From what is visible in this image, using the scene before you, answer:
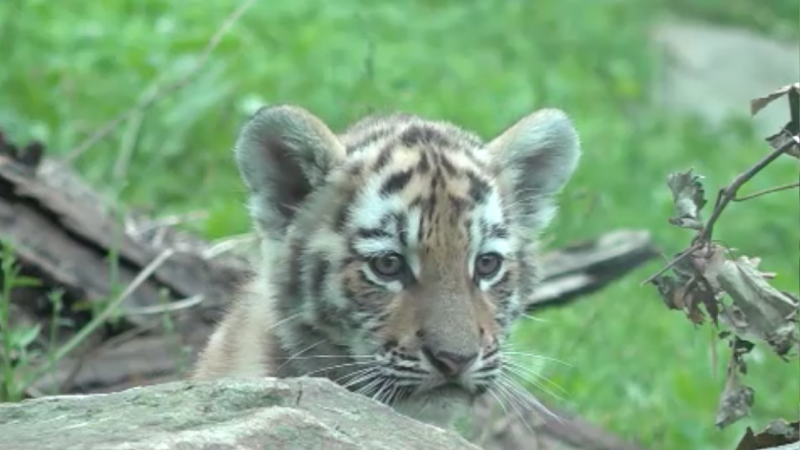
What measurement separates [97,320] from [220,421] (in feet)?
9.52

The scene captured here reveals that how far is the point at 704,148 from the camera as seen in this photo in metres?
15.1

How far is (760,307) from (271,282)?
1748mm

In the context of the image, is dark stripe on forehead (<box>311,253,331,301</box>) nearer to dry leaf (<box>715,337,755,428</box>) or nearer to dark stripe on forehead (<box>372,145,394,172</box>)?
dark stripe on forehead (<box>372,145,394,172</box>)

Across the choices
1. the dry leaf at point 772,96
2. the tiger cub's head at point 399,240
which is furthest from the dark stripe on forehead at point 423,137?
the dry leaf at point 772,96

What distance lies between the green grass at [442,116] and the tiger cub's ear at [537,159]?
1114 millimetres

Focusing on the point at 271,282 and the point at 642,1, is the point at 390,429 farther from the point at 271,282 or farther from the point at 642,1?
the point at 642,1

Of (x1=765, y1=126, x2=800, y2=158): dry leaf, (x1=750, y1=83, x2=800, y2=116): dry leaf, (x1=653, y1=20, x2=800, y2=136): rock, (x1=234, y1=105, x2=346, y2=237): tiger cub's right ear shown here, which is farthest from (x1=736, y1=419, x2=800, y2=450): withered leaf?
(x1=653, y1=20, x2=800, y2=136): rock

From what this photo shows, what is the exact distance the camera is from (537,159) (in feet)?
20.6

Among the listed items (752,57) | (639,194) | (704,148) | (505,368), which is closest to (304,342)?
(505,368)

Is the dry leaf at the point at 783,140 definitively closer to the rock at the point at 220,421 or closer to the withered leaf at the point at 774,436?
the withered leaf at the point at 774,436

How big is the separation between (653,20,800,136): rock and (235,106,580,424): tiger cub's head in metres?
10.5

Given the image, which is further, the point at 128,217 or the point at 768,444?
the point at 128,217

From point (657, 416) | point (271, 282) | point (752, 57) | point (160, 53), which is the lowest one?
point (657, 416)

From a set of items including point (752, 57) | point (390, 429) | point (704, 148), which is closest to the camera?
point (390, 429)
